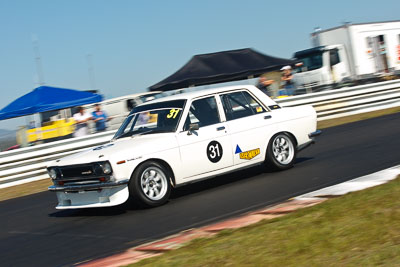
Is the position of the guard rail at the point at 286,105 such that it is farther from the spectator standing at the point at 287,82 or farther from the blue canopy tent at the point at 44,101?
the blue canopy tent at the point at 44,101

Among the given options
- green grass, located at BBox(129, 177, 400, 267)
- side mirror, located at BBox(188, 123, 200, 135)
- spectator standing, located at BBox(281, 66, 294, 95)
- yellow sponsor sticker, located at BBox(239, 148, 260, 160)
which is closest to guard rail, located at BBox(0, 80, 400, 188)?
spectator standing, located at BBox(281, 66, 294, 95)

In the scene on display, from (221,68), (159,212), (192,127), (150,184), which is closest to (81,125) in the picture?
(221,68)

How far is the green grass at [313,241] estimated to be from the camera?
174 inches

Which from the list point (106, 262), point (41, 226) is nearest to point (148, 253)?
point (106, 262)

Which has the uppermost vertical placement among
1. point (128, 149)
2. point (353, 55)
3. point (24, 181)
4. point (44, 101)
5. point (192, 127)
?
point (353, 55)

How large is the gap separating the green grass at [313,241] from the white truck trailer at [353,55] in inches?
825

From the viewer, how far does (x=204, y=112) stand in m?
8.72

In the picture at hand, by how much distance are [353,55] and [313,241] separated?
895 inches

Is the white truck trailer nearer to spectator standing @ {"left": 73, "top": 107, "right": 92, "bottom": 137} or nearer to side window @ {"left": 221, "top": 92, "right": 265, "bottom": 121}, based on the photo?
spectator standing @ {"left": 73, "top": 107, "right": 92, "bottom": 137}

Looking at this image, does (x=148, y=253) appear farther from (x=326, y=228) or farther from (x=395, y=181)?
(x=395, y=181)

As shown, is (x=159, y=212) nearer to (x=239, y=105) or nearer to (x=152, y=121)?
(x=152, y=121)

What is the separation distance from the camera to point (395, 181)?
23.0ft

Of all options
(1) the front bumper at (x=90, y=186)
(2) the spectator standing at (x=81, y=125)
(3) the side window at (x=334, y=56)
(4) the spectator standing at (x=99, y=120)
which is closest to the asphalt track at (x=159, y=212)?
(1) the front bumper at (x=90, y=186)

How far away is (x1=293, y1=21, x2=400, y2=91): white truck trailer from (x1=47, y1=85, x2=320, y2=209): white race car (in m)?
17.3
